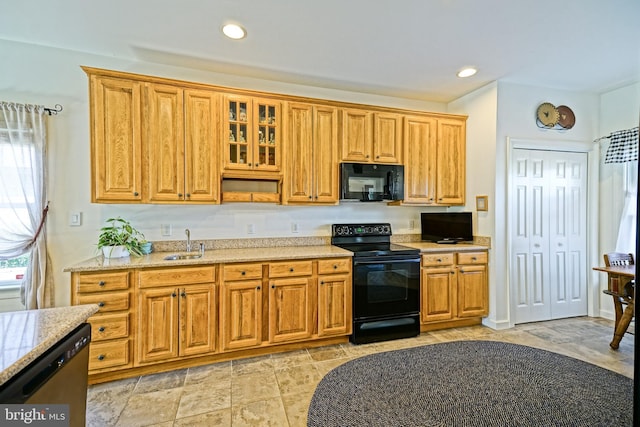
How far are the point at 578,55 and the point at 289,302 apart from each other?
363 centimetres

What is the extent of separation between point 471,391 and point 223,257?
2.22m

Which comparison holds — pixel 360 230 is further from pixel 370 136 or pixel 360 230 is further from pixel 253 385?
pixel 253 385

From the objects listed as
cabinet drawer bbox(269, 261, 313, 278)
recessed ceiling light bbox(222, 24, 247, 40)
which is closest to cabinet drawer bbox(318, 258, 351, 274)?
cabinet drawer bbox(269, 261, 313, 278)

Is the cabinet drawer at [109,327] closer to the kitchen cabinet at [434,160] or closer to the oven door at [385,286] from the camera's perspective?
the oven door at [385,286]

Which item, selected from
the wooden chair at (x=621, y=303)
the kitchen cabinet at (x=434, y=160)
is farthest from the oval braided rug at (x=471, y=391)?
the kitchen cabinet at (x=434, y=160)

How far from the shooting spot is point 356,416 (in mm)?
1890

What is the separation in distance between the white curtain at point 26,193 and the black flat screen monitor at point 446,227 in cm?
403

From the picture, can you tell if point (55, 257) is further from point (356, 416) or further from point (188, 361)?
Answer: point (356, 416)

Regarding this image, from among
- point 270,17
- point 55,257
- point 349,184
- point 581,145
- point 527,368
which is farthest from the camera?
point 581,145

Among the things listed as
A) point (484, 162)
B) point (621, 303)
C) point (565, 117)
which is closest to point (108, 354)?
point (484, 162)

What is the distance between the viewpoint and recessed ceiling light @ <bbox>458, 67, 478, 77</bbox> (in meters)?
3.07

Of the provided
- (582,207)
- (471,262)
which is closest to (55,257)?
(471,262)

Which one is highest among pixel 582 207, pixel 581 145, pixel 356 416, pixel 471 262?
pixel 581 145

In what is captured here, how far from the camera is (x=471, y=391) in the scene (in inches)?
84.4
